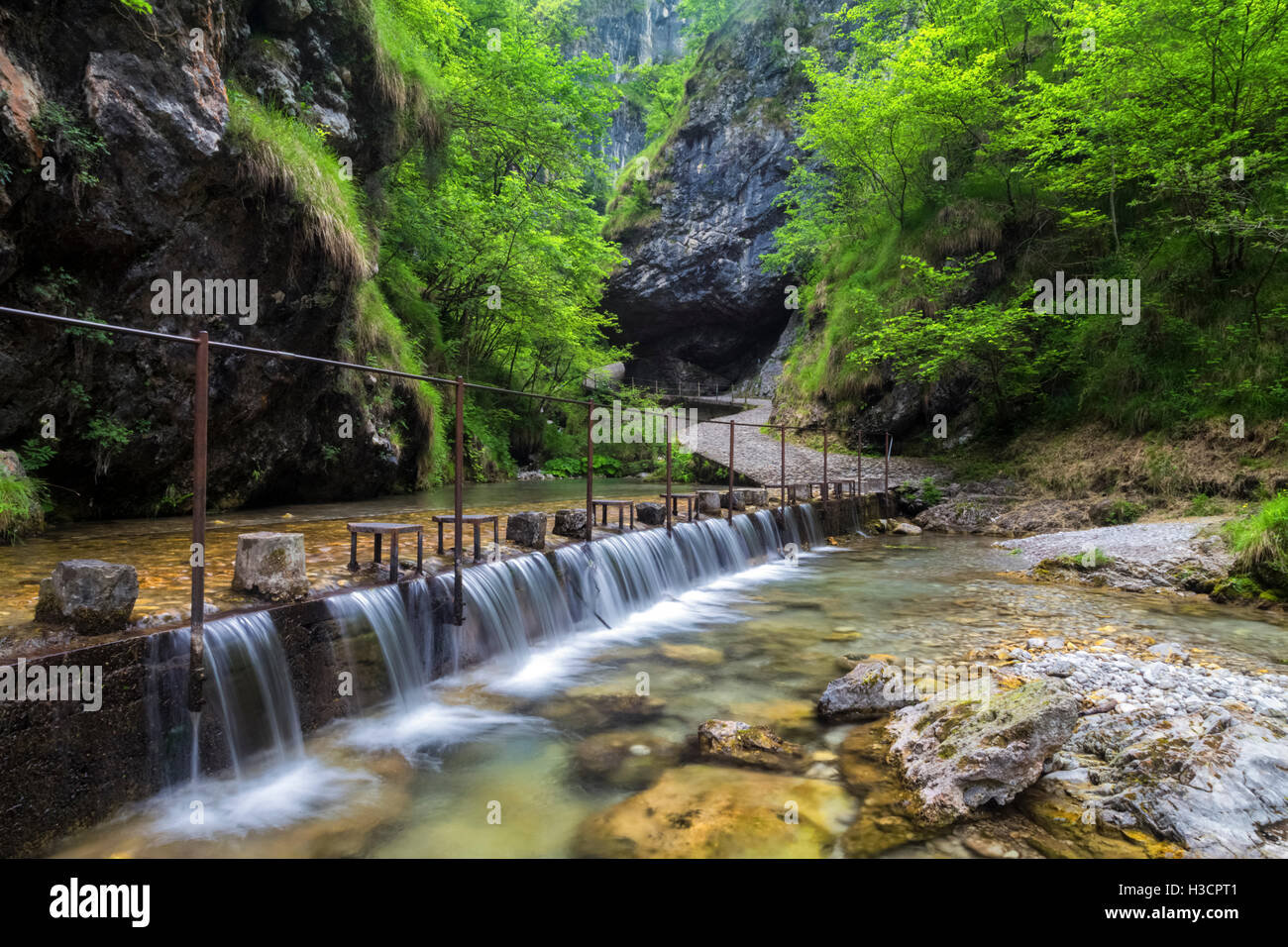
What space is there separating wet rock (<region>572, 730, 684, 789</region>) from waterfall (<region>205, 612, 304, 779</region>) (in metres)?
1.89

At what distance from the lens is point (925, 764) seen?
12.4 feet

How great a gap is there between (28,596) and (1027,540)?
13928 mm

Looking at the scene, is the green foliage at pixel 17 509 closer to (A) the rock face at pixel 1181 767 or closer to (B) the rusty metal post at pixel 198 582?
A: (B) the rusty metal post at pixel 198 582

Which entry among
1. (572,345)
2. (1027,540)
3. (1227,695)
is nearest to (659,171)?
(572,345)

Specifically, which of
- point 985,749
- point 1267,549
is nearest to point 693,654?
point 985,749

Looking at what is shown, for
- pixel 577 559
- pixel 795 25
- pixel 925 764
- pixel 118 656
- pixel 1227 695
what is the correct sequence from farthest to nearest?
pixel 795 25 → pixel 577 559 → pixel 1227 695 → pixel 925 764 → pixel 118 656

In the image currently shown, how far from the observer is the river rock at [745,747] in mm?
4152

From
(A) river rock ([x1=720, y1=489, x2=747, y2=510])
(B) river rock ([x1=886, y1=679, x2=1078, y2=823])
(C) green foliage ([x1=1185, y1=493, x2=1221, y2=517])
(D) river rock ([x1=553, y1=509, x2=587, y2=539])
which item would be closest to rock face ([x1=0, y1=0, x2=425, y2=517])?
(D) river rock ([x1=553, y1=509, x2=587, y2=539])

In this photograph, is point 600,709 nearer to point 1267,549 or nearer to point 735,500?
point 735,500

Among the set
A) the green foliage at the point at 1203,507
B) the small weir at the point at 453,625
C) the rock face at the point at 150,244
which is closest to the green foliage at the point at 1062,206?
the green foliage at the point at 1203,507

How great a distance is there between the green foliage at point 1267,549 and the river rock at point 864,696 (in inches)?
237

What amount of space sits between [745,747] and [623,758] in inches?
32.5

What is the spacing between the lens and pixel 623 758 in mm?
4340

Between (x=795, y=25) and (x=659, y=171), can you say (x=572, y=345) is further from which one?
(x=795, y=25)
